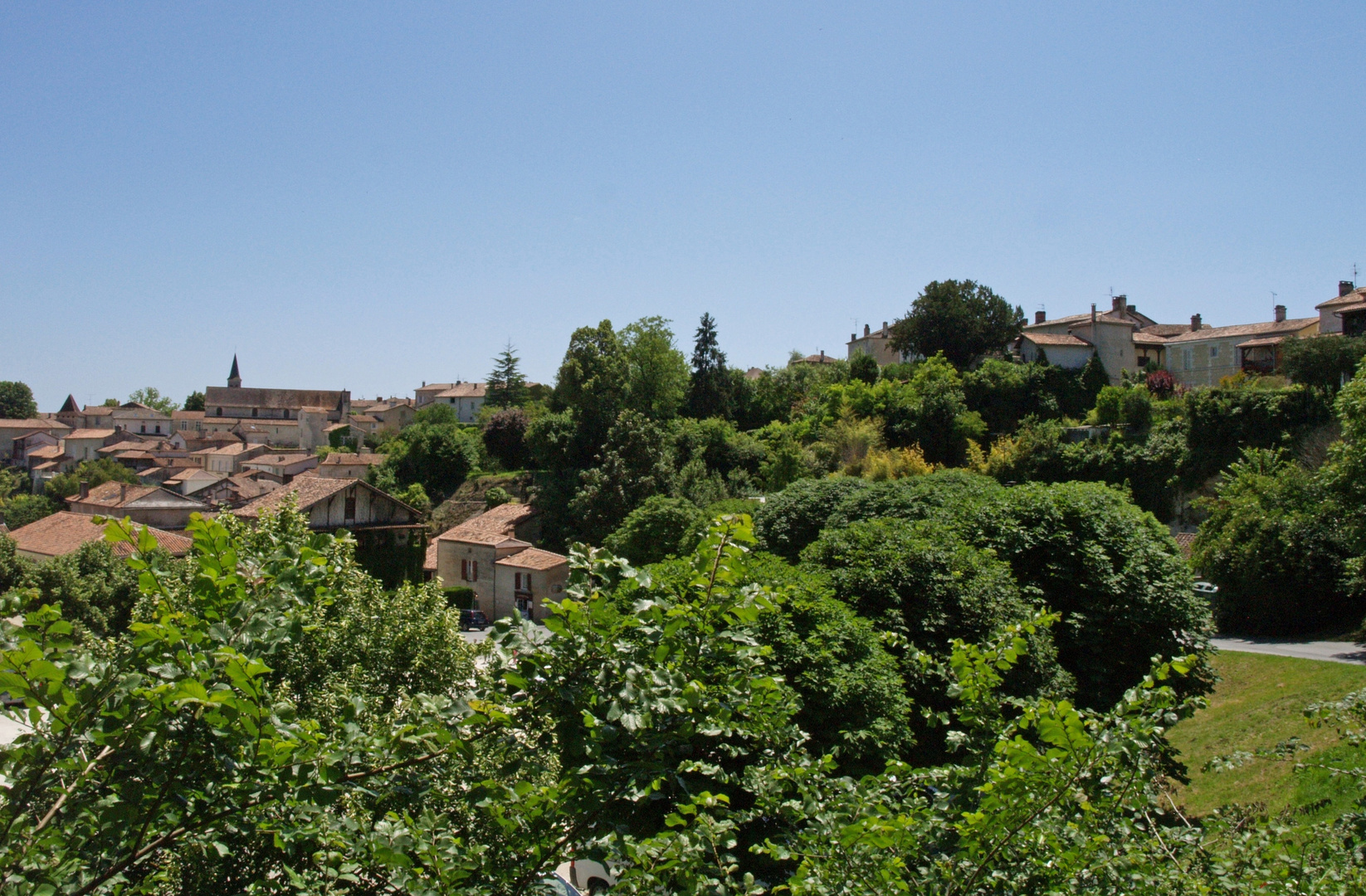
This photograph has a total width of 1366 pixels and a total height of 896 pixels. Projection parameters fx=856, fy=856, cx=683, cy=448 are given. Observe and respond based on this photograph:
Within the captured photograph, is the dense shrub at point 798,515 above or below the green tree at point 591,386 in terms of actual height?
below

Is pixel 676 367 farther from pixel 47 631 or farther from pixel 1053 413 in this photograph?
pixel 47 631

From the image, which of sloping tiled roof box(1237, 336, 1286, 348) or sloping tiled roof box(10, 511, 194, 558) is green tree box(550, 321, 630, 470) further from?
sloping tiled roof box(1237, 336, 1286, 348)

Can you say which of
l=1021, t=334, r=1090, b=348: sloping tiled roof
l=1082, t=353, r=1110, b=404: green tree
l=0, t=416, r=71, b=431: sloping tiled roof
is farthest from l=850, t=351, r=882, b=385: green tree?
l=0, t=416, r=71, b=431: sloping tiled roof

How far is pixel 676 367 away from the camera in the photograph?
56656 millimetres

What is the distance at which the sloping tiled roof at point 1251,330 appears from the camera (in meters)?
48.5

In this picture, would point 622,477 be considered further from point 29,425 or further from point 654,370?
point 29,425

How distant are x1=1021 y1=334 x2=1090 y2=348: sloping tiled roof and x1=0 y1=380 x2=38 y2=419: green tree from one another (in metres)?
137

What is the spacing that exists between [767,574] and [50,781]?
10.8 metres

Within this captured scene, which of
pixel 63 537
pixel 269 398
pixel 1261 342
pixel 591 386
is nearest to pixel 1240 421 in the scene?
pixel 1261 342

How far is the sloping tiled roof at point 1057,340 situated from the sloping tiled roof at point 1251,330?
6.45 m

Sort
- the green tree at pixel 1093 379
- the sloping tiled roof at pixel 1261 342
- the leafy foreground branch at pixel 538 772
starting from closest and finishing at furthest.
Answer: the leafy foreground branch at pixel 538 772 < the sloping tiled roof at pixel 1261 342 < the green tree at pixel 1093 379

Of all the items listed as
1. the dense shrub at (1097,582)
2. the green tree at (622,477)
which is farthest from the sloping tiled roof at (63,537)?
the dense shrub at (1097,582)

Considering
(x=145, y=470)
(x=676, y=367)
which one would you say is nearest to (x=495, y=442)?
(x=676, y=367)

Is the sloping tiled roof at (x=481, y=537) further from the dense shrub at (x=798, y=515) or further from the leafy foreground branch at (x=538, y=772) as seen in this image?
the leafy foreground branch at (x=538, y=772)
